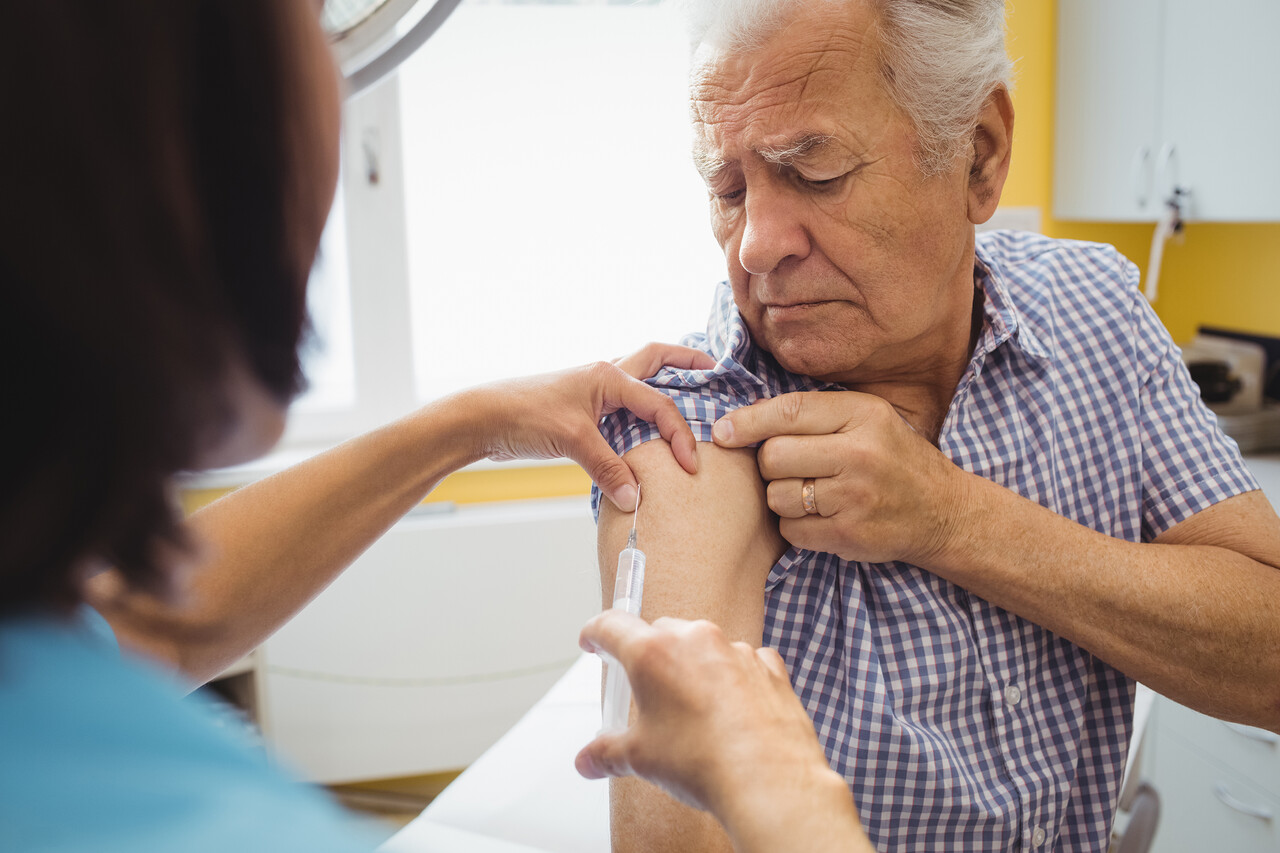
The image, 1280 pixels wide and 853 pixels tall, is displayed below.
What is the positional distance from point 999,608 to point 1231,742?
1.29 meters

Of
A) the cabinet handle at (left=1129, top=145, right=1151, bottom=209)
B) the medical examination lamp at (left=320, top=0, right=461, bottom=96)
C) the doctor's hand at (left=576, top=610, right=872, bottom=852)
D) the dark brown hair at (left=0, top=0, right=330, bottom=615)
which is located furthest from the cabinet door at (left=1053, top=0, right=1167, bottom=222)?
the dark brown hair at (left=0, top=0, right=330, bottom=615)

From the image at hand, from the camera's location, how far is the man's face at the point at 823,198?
96 centimetres

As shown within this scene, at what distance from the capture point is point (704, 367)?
1147 millimetres

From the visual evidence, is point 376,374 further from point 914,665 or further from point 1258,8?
point 1258,8

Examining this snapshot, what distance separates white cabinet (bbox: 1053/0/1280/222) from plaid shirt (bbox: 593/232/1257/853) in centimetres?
142

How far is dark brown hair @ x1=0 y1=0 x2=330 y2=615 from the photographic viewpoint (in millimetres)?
368

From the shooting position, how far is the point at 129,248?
39 cm

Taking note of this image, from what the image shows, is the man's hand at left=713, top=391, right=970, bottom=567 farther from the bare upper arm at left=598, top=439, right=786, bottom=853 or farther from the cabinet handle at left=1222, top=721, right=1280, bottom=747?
the cabinet handle at left=1222, top=721, right=1280, bottom=747

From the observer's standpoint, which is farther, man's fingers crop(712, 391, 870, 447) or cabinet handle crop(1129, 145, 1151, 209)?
cabinet handle crop(1129, 145, 1151, 209)

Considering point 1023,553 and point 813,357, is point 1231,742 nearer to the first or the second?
point 1023,553

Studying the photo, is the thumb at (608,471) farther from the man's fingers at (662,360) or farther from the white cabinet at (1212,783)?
the white cabinet at (1212,783)

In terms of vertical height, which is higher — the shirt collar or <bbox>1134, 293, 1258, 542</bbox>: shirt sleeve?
the shirt collar

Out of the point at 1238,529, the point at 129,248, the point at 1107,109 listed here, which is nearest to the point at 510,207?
the point at 1107,109

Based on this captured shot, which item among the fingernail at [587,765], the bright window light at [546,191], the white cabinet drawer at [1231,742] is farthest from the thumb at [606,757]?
the bright window light at [546,191]
